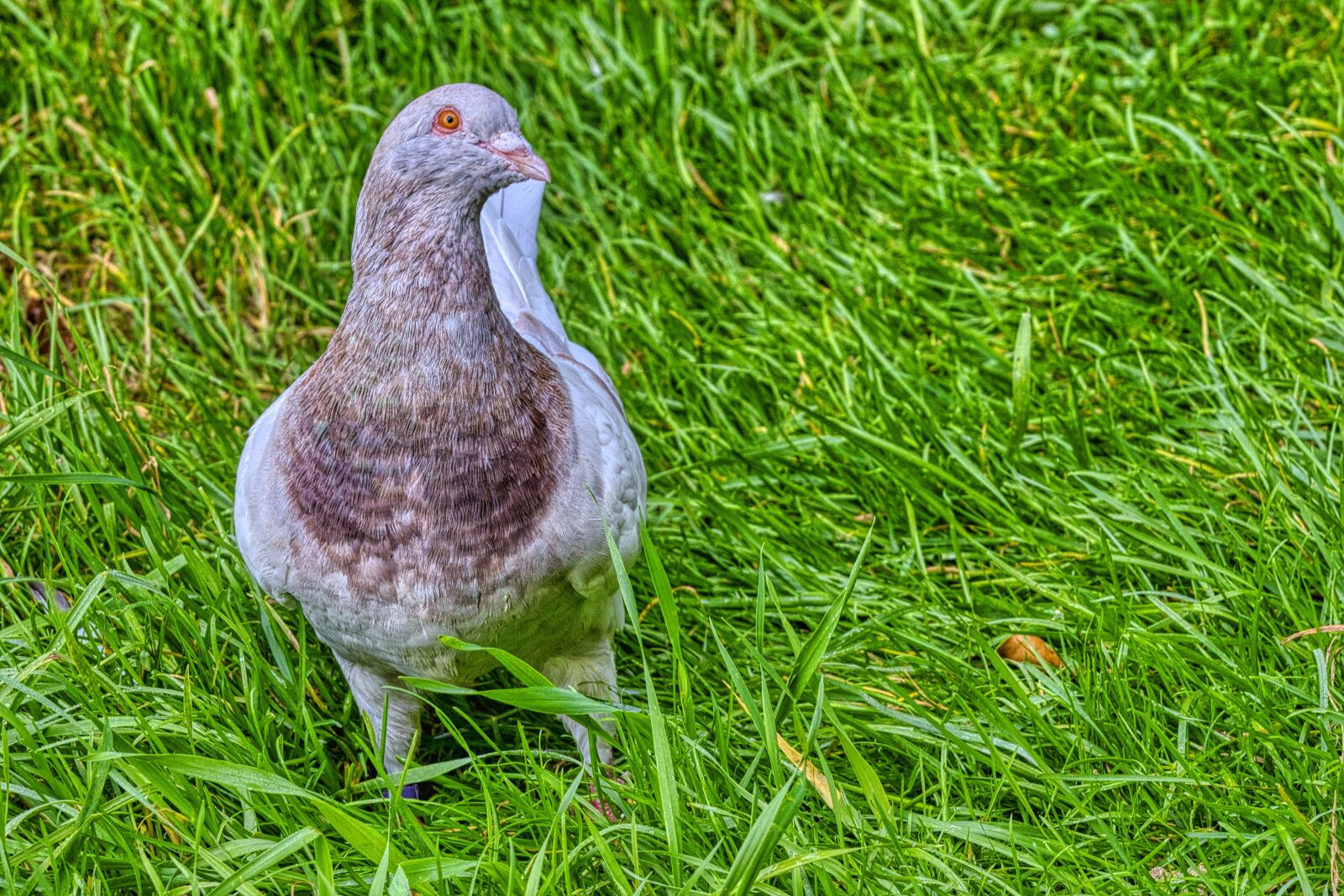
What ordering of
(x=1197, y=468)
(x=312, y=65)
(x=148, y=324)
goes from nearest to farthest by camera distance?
1. (x=1197, y=468)
2. (x=148, y=324)
3. (x=312, y=65)

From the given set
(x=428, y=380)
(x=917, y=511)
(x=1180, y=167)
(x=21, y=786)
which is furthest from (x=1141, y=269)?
(x=21, y=786)

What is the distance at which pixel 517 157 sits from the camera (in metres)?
2.66

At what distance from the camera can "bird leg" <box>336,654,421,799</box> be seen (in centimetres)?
296

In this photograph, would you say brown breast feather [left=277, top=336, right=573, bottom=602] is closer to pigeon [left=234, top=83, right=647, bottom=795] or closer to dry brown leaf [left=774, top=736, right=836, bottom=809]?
pigeon [left=234, top=83, right=647, bottom=795]

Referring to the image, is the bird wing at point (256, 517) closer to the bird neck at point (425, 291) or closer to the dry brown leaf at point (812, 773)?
the bird neck at point (425, 291)

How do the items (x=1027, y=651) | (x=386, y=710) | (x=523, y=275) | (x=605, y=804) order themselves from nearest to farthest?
1. (x=605, y=804)
2. (x=386, y=710)
3. (x=1027, y=651)
4. (x=523, y=275)

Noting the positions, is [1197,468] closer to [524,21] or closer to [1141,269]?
[1141,269]

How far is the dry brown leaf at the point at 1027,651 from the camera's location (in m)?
Result: 3.20

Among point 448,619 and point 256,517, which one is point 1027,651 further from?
point 256,517

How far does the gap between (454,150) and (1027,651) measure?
1.75 metres

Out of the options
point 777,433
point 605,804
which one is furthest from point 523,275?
point 605,804

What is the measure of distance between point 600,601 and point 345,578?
1.84ft

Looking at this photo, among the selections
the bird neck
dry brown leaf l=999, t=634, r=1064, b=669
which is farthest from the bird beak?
dry brown leaf l=999, t=634, r=1064, b=669

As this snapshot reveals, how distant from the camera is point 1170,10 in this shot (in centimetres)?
507
